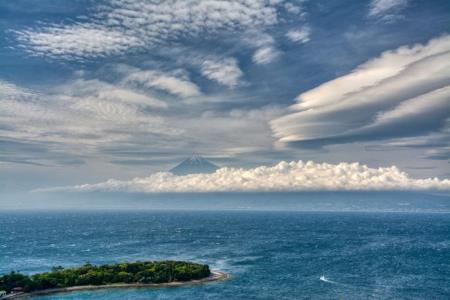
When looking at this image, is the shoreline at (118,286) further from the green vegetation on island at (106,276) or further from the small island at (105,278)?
the green vegetation on island at (106,276)

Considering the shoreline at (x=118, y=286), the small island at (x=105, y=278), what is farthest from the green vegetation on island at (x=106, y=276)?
the shoreline at (x=118, y=286)

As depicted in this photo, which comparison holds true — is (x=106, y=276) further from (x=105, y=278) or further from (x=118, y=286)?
(x=118, y=286)

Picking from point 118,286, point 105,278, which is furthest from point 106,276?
point 118,286

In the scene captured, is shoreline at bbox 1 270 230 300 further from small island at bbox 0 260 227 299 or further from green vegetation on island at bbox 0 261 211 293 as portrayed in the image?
green vegetation on island at bbox 0 261 211 293

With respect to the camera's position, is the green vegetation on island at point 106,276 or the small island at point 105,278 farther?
the green vegetation on island at point 106,276

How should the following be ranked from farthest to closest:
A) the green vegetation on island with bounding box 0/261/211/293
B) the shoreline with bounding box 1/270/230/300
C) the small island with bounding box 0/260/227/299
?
the green vegetation on island with bounding box 0/261/211/293 → the small island with bounding box 0/260/227/299 → the shoreline with bounding box 1/270/230/300

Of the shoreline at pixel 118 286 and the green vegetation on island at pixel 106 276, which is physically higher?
the green vegetation on island at pixel 106 276

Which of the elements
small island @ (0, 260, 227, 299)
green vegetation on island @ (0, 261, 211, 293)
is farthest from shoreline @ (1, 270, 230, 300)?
green vegetation on island @ (0, 261, 211, 293)

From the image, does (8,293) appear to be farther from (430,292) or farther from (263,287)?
(430,292)
